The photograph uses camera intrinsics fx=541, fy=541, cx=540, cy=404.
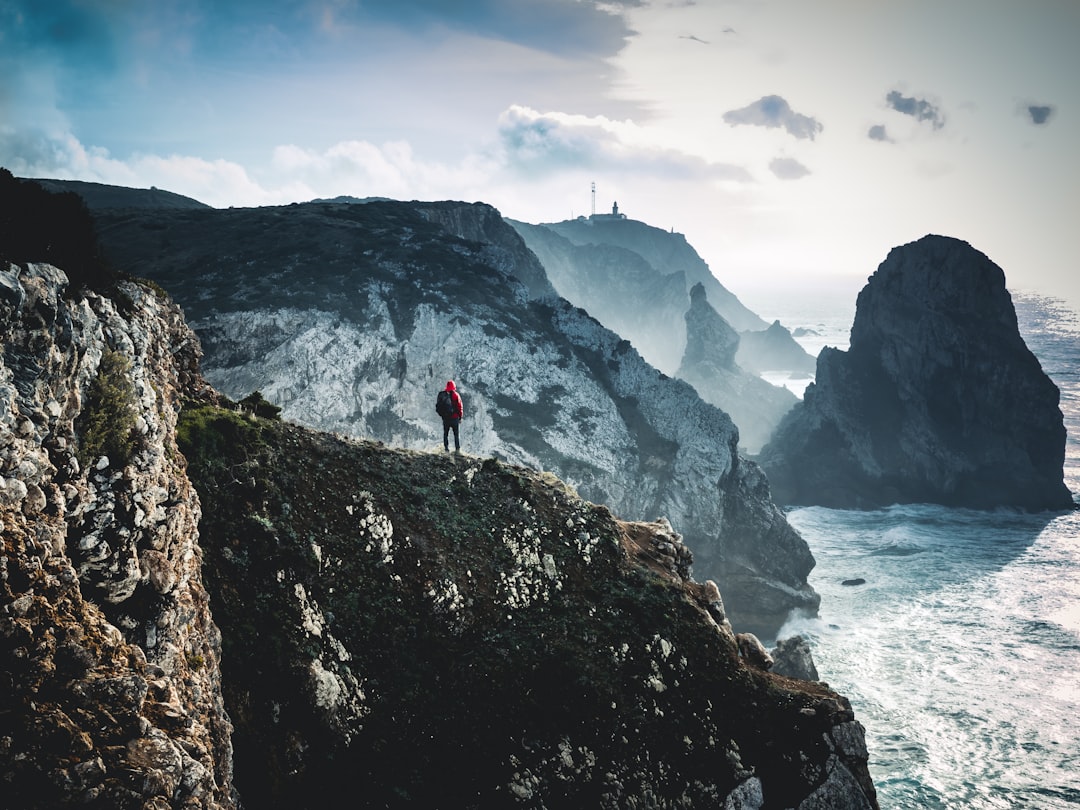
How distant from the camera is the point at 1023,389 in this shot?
84312 mm

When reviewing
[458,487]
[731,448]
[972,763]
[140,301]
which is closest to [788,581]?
[731,448]

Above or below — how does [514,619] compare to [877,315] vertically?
below

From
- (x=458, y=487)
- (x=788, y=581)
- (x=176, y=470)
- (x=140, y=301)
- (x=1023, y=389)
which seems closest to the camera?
(x=176, y=470)

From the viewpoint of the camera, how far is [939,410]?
8806 centimetres

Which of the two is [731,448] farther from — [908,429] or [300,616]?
[300,616]

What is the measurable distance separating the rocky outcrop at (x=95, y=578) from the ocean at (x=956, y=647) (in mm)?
37864

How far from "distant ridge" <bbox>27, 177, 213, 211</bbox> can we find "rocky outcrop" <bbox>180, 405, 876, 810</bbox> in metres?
133

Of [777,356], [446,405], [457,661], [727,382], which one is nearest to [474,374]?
[446,405]

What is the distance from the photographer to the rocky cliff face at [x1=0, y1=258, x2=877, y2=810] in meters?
7.18

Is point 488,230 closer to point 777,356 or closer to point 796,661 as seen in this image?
point 796,661

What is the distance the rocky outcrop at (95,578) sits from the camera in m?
6.15

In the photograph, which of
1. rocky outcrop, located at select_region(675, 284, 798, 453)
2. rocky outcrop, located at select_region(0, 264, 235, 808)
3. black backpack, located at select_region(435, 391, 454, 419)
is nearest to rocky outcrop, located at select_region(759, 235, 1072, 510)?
rocky outcrop, located at select_region(675, 284, 798, 453)

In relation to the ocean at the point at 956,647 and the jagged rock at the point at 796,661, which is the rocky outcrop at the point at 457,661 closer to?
the ocean at the point at 956,647

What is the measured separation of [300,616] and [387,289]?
57082 millimetres
